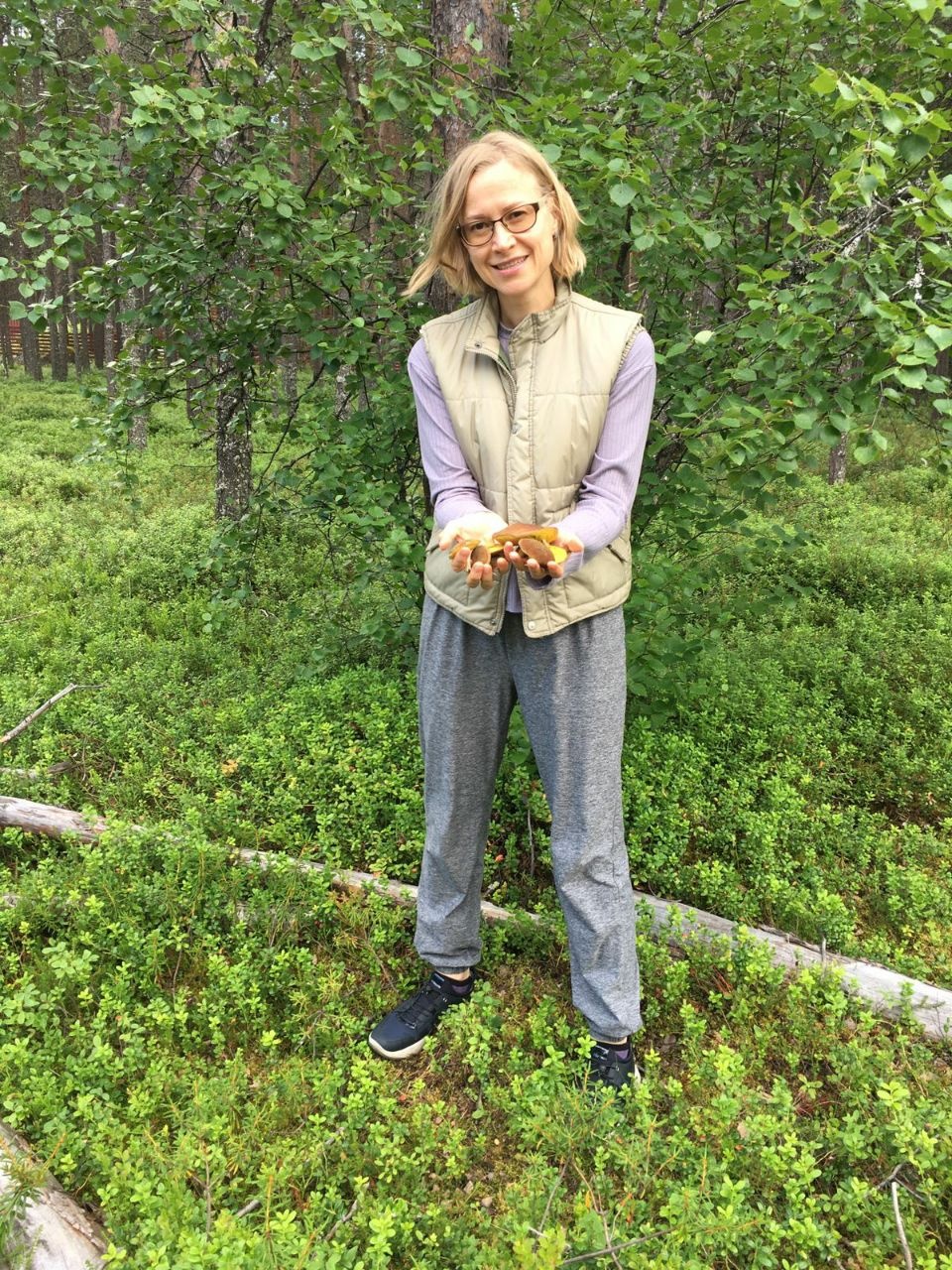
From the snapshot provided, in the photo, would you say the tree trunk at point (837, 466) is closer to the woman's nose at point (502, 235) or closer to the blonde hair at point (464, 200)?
the blonde hair at point (464, 200)

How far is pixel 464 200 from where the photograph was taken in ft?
6.53

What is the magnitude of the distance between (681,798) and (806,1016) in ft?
3.99

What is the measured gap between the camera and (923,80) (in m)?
2.87

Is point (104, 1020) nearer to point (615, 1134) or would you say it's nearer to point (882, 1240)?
point (615, 1134)

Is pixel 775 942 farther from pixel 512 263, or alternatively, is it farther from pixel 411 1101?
pixel 512 263

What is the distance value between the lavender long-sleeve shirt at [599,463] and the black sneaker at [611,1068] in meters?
1.40

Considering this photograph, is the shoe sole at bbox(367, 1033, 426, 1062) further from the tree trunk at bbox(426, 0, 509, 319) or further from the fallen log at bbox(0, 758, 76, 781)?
the tree trunk at bbox(426, 0, 509, 319)

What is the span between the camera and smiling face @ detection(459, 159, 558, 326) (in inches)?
76.6

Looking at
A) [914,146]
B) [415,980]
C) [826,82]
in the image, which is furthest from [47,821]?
[914,146]

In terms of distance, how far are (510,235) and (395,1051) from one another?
2416mm

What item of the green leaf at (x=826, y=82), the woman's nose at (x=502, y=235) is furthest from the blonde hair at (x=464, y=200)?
the green leaf at (x=826, y=82)

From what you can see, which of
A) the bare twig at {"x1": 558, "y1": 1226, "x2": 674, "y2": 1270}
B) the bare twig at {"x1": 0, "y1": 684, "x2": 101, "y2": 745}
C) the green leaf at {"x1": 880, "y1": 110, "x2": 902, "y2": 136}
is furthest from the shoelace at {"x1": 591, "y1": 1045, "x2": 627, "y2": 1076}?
the bare twig at {"x1": 0, "y1": 684, "x2": 101, "y2": 745}

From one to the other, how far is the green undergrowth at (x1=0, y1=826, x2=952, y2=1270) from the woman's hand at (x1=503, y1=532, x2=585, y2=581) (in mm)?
1446

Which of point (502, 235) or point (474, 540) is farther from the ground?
point (502, 235)
